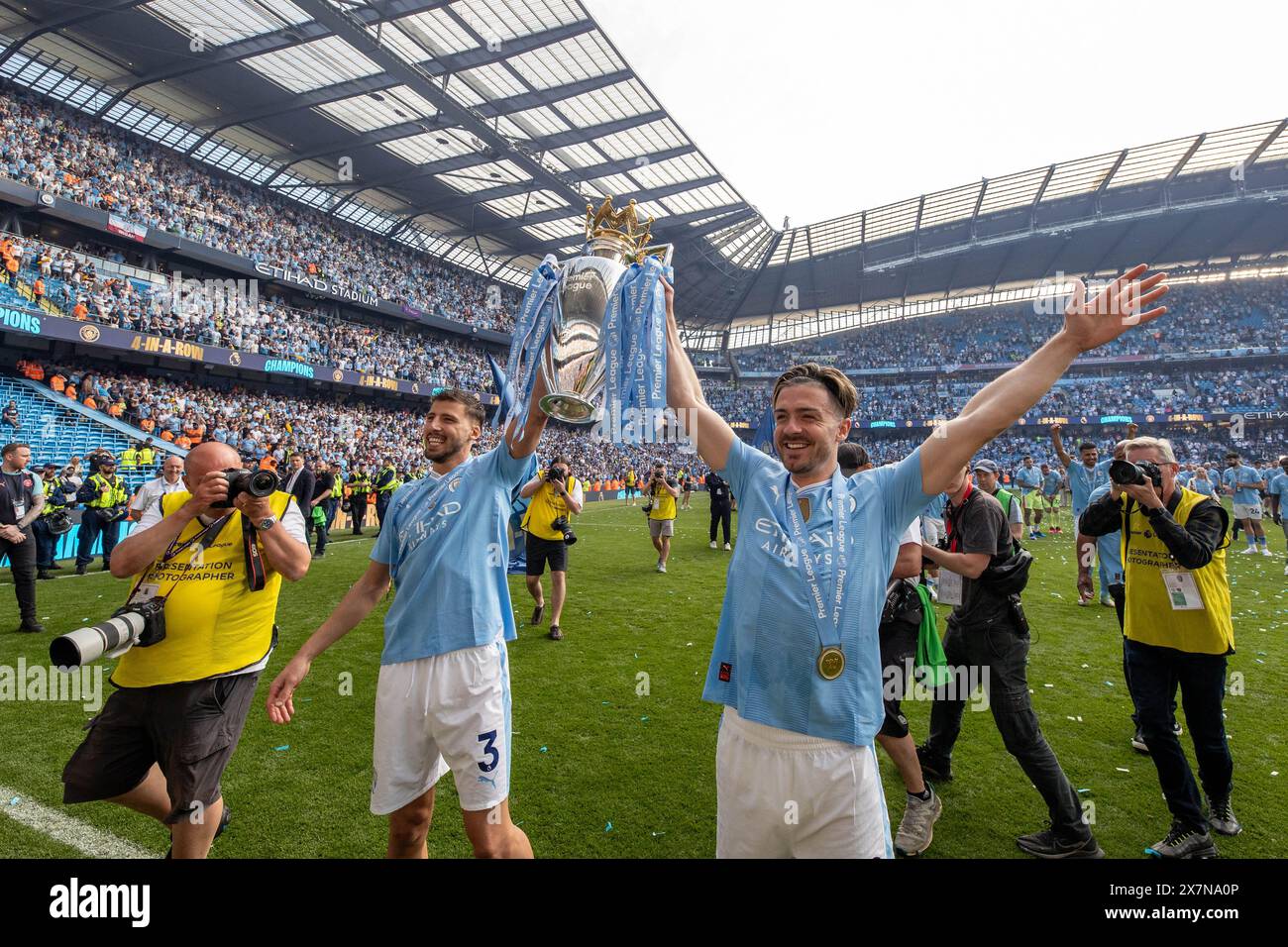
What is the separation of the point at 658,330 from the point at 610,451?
130 feet

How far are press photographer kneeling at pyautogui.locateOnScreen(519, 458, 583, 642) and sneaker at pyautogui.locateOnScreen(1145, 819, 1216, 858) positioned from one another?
549 cm

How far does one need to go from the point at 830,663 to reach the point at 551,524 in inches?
236

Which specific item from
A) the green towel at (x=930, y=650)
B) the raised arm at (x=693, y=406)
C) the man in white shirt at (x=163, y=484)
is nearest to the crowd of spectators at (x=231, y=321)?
the man in white shirt at (x=163, y=484)

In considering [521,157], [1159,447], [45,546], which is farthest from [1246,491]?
[521,157]

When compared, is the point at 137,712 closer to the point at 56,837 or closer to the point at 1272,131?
the point at 56,837

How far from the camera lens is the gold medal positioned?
173 cm

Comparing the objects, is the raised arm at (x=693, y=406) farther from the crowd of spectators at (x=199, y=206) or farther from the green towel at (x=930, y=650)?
the crowd of spectators at (x=199, y=206)

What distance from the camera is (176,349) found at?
Answer: 2222 cm

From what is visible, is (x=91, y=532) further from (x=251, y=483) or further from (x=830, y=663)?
(x=830, y=663)

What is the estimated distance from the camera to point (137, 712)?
8.62 ft

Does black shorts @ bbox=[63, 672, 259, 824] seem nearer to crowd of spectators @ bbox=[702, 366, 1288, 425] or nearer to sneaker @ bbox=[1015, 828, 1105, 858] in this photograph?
sneaker @ bbox=[1015, 828, 1105, 858]

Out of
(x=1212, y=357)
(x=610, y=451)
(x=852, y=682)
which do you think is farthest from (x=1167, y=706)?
(x=1212, y=357)

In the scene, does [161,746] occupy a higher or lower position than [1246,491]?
lower


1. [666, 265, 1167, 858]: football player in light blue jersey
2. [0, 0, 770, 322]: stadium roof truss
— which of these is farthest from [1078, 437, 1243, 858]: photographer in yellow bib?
[0, 0, 770, 322]: stadium roof truss
